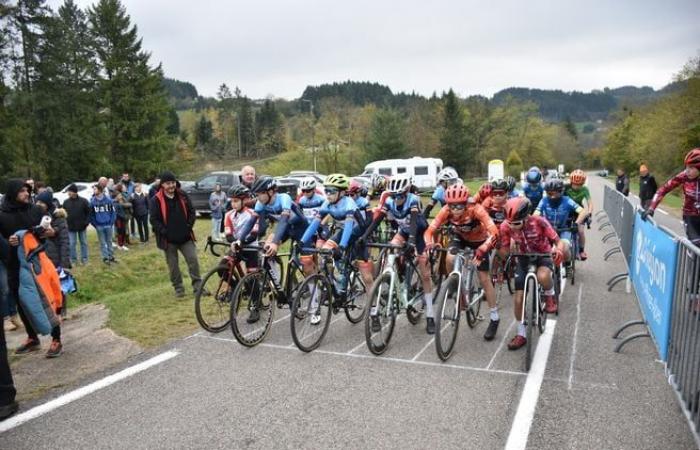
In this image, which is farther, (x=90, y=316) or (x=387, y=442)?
(x=90, y=316)

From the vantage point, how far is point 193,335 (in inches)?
275

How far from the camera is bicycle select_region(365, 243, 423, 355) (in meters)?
5.96

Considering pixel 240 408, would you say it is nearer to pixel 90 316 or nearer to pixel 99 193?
pixel 90 316

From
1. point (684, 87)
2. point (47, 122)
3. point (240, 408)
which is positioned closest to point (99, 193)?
point (240, 408)

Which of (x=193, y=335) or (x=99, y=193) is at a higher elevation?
(x=99, y=193)

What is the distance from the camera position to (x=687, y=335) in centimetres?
420

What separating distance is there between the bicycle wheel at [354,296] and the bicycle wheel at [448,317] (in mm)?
1265

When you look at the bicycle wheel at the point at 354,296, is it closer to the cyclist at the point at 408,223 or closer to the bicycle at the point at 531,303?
the cyclist at the point at 408,223

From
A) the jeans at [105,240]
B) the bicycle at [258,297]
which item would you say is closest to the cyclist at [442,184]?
the bicycle at [258,297]

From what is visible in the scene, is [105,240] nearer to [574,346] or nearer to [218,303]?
[218,303]

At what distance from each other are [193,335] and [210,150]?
90550mm

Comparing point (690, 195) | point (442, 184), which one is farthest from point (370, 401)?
point (442, 184)

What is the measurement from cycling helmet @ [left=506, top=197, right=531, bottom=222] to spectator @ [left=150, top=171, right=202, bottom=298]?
5427 mm

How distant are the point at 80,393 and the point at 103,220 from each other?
8514mm
